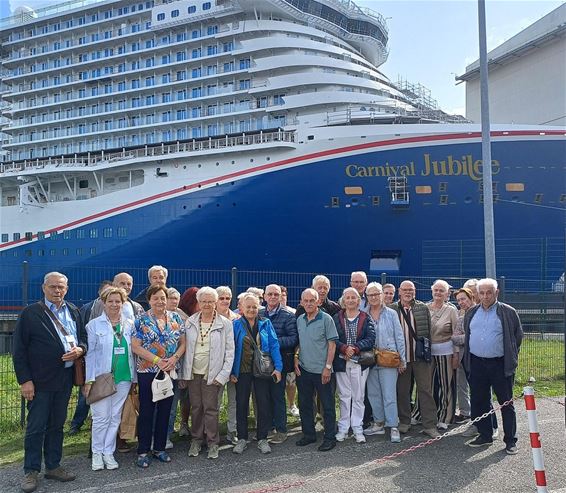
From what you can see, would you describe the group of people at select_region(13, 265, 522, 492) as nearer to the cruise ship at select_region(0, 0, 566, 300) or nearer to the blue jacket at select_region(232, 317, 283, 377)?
the blue jacket at select_region(232, 317, 283, 377)

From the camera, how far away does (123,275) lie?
5516 mm

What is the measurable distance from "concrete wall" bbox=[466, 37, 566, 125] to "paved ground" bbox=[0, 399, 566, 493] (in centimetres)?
2618

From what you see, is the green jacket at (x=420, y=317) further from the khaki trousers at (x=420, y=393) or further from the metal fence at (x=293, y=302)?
the metal fence at (x=293, y=302)

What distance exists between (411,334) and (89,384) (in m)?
3.26

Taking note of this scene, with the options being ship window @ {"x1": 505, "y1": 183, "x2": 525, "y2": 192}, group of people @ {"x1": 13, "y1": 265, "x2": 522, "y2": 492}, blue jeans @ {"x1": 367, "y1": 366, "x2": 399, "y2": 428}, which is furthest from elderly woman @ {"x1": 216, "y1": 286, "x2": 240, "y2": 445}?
ship window @ {"x1": 505, "y1": 183, "x2": 525, "y2": 192}

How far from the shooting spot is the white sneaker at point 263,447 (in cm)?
471

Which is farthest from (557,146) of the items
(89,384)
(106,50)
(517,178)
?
(106,50)

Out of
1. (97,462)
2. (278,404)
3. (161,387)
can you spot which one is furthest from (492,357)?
(97,462)

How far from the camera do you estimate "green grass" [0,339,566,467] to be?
496 centimetres

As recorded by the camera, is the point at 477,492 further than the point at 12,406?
No

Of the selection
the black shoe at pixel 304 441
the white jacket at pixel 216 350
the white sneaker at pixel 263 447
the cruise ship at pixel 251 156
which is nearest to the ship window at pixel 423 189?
the cruise ship at pixel 251 156

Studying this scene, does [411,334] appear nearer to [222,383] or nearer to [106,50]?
[222,383]

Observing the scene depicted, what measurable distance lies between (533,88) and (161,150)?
22.3 metres

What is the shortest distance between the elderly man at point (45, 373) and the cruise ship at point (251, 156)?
37.9 ft
